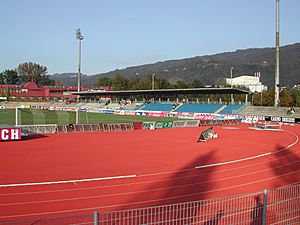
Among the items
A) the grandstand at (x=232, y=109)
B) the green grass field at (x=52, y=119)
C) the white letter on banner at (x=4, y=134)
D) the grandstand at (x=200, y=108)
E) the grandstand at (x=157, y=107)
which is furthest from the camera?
the grandstand at (x=157, y=107)

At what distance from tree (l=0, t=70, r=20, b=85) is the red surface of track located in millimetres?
174669

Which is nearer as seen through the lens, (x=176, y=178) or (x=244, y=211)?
(x=244, y=211)

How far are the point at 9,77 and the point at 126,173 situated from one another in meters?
190

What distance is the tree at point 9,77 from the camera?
627 feet

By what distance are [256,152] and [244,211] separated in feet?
56.0

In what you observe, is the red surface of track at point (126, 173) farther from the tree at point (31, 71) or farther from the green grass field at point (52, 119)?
the tree at point (31, 71)

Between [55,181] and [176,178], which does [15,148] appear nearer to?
[55,181]

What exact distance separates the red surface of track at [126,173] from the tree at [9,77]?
17467 cm

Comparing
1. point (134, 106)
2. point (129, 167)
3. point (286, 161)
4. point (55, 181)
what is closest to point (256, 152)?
point (286, 161)

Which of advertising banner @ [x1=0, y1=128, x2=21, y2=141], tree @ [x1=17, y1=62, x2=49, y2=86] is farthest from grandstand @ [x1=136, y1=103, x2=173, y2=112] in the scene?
tree @ [x1=17, y1=62, x2=49, y2=86]

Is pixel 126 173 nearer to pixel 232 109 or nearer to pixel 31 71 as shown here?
pixel 232 109

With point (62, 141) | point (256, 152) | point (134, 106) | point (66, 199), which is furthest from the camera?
point (134, 106)

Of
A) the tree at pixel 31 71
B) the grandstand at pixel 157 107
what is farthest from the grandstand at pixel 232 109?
the tree at pixel 31 71

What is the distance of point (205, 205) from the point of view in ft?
37.3
